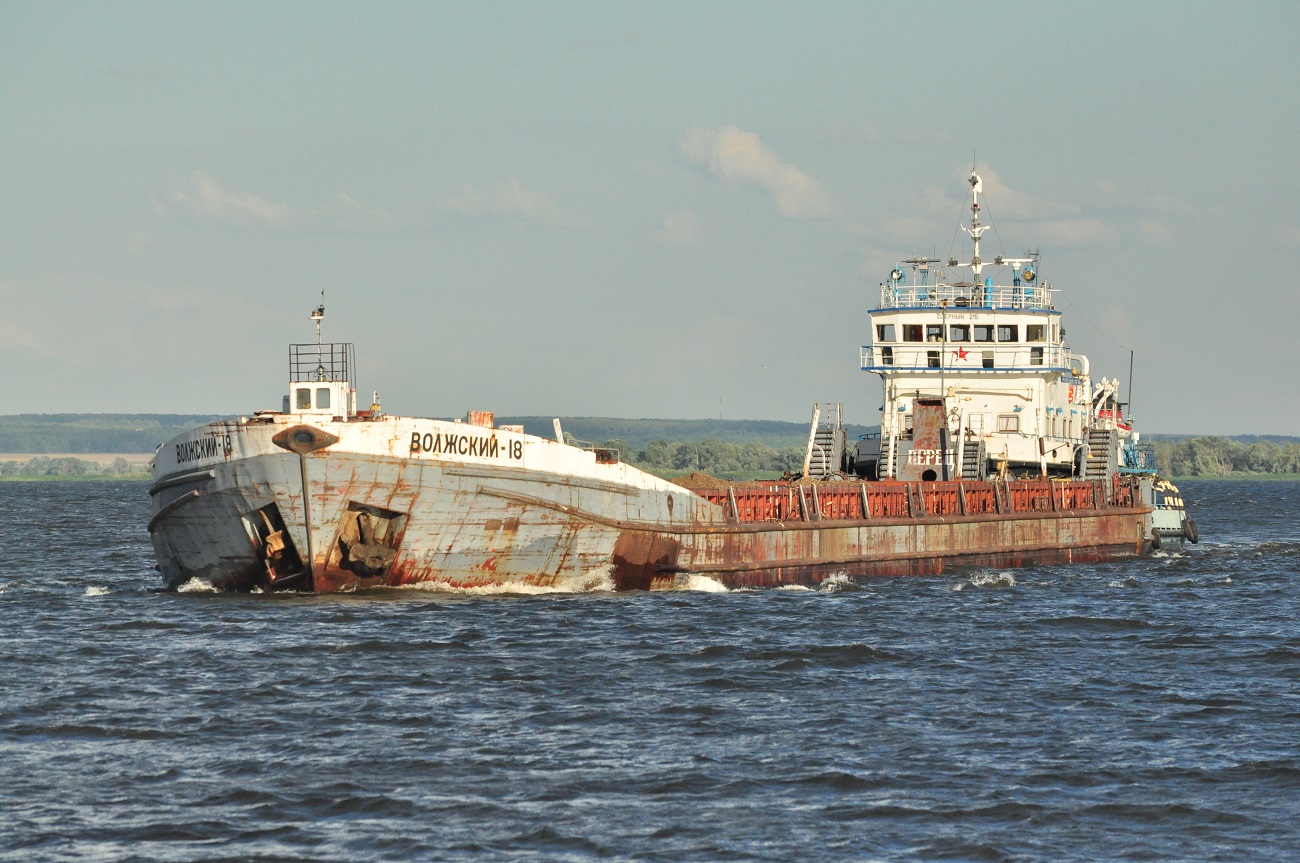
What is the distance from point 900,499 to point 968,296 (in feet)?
34.6

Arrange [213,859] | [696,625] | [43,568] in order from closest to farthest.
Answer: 1. [213,859]
2. [696,625]
3. [43,568]

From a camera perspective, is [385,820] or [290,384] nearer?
[385,820]

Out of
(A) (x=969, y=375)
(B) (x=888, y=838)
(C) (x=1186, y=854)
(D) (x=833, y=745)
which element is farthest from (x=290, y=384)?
(A) (x=969, y=375)

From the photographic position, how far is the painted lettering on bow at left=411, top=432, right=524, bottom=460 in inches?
1109

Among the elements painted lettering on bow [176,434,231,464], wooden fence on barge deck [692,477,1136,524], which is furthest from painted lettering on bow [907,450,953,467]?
painted lettering on bow [176,434,231,464]

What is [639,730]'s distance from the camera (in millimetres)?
18922

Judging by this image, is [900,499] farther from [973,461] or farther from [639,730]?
[639,730]

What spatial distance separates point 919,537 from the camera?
3947cm

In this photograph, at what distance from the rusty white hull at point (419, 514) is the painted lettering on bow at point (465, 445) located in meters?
0.02

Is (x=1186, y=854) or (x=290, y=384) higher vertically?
(x=290, y=384)

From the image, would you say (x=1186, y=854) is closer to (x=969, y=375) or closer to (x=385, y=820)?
(x=385, y=820)

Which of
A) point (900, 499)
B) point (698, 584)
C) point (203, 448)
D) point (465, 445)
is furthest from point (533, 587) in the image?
point (900, 499)

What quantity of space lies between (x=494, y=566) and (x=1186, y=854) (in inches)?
691

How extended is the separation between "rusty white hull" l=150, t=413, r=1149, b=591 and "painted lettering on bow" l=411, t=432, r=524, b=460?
0.02 m
